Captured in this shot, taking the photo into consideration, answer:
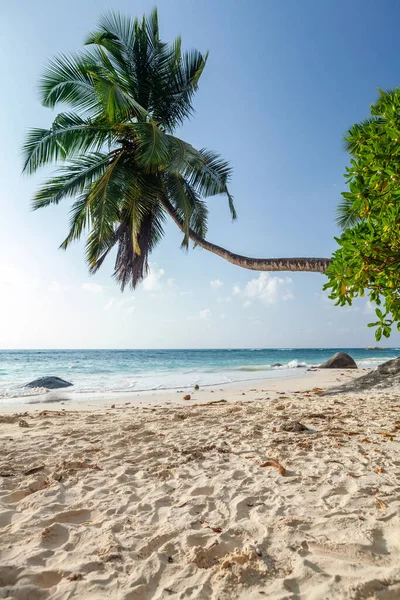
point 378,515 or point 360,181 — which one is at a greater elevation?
point 360,181

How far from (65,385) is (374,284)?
1171 cm

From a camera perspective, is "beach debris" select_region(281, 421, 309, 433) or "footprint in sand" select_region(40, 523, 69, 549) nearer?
"footprint in sand" select_region(40, 523, 69, 549)

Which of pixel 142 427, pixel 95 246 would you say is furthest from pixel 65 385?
pixel 142 427

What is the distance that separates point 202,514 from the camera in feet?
7.49

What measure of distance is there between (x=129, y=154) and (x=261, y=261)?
16.1 feet

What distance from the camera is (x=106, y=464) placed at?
322 cm

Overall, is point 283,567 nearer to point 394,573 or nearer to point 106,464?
point 394,573

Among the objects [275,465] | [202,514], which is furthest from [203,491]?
[275,465]

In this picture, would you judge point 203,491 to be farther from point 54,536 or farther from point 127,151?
point 127,151

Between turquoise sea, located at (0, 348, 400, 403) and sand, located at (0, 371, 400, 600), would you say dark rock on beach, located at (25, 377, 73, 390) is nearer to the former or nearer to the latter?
turquoise sea, located at (0, 348, 400, 403)

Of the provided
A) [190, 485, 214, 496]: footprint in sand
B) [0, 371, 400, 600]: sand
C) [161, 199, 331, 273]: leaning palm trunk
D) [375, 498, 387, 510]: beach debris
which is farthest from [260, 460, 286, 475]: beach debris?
[161, 199, 331, 273]: leaning palm trunk

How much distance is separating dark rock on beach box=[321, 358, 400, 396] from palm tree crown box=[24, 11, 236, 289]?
5.64 meters

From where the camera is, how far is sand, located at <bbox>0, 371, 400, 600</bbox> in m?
1.62

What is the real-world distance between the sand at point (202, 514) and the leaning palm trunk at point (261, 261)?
12.5 ft
